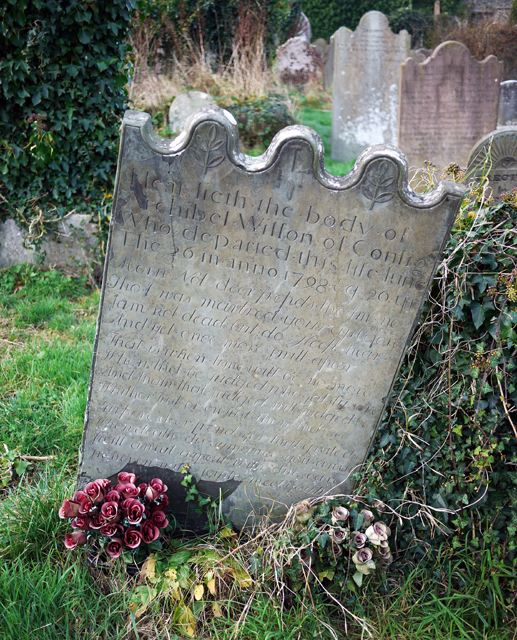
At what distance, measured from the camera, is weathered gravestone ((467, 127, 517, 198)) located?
4.13m

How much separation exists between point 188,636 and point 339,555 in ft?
2.21

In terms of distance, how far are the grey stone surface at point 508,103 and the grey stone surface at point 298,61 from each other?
7852mm

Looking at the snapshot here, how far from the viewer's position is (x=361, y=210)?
2023mm

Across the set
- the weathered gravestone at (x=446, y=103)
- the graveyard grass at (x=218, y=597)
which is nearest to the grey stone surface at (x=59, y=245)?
the graveyard grass at (x=218, y=597)

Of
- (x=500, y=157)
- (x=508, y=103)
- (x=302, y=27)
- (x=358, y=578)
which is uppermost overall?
(x=302, y=27)

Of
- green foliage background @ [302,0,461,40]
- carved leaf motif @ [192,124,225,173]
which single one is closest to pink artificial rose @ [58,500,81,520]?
carved leaf motif @ [192,124,225,173]

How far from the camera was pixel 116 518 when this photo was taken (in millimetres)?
2180

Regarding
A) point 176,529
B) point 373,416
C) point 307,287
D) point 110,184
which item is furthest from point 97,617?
point 110,184

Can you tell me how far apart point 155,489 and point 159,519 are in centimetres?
14

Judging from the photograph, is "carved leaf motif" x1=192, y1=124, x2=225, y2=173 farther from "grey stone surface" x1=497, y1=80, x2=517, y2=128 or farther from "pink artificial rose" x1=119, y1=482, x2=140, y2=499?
"grey stone surface" x1=497, y1=80, x2=517, y2=128

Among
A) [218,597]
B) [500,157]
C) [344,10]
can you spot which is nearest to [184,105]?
[500,157]

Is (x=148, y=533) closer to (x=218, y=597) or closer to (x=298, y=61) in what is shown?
(x=218, y=597)

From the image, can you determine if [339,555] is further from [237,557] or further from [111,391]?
[111,391]

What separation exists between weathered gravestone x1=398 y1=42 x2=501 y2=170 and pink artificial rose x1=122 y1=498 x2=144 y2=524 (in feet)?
19.5
